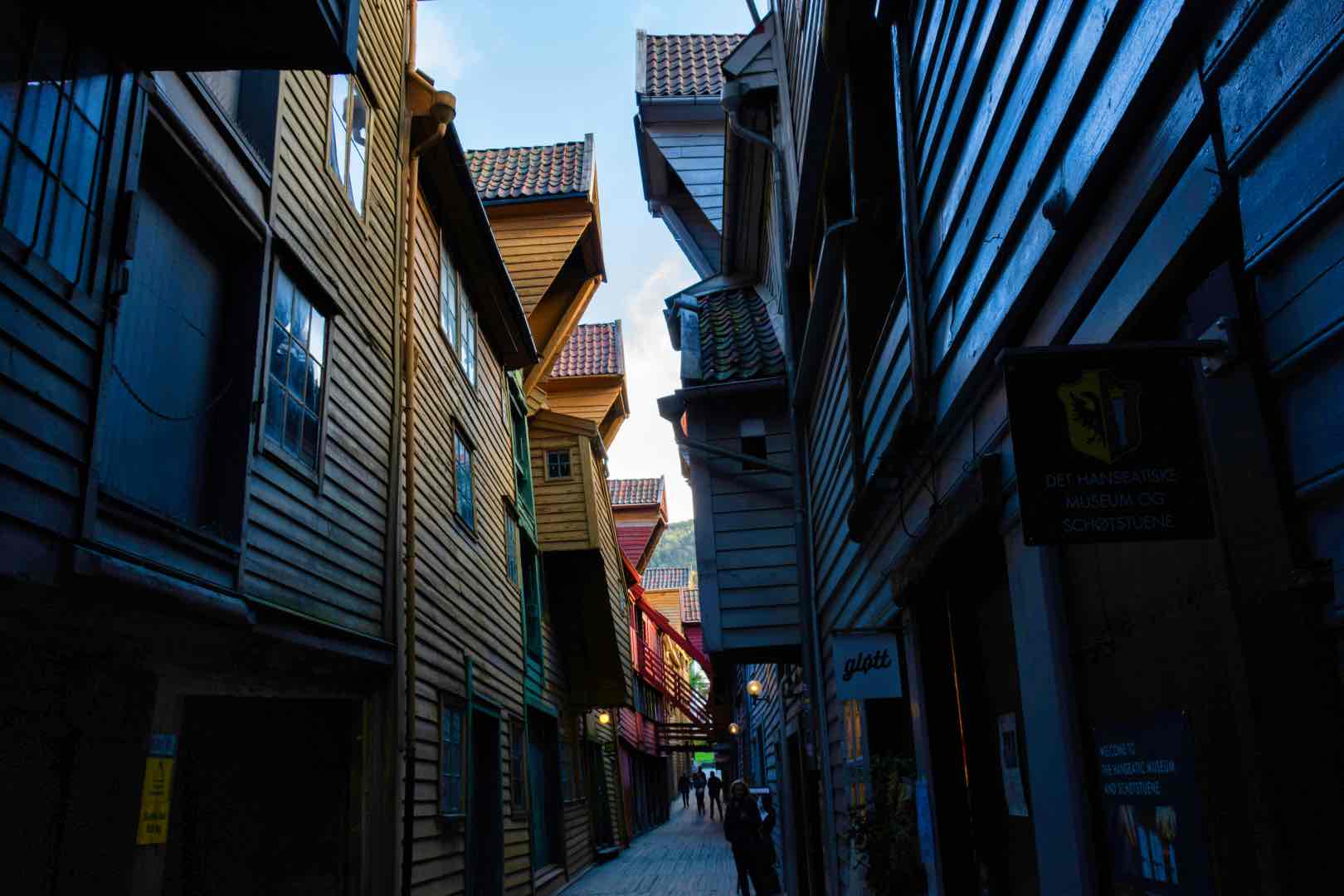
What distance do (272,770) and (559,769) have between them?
9420mm

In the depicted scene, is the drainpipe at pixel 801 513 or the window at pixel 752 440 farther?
the window at pixel 752 440

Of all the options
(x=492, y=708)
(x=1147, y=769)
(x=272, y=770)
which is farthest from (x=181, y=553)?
(x=492, y=708)

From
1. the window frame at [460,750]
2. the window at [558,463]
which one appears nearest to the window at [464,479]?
the window frame at [460,750]

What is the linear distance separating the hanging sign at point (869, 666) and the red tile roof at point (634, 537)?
2798 centimetres

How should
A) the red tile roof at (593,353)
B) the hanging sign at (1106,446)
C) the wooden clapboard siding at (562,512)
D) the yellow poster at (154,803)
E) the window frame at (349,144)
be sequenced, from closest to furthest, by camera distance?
1. the hanging sign at (1106,446)
2. the yellow poster at (154,803)
3. the window frame at (349,144)
4. the wooden clapboard siding at (562,512)
5. the red tile roof at (593,353)

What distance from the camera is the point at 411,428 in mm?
9117

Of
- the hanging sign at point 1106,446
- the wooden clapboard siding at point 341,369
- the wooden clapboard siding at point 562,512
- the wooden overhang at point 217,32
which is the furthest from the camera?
the wooden clapboard siding at point 562,512

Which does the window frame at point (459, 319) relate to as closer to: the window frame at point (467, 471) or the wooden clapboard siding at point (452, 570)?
the wooden clapboard siding at point (452, 570)

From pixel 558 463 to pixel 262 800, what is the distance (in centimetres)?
1064

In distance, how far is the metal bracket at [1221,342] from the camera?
2.34 meters

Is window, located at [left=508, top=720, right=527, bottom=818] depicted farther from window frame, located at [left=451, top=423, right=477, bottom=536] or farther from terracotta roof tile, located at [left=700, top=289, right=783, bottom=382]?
terracotta roof tile, located at [left=700, top=289, right=783, bottom=382]

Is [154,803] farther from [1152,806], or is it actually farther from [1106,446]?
[1106,446]

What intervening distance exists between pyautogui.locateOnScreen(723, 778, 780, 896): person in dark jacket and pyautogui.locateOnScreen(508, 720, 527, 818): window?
248 centimetres

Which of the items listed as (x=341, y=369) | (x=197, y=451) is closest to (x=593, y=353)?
(x=341, y=369)
